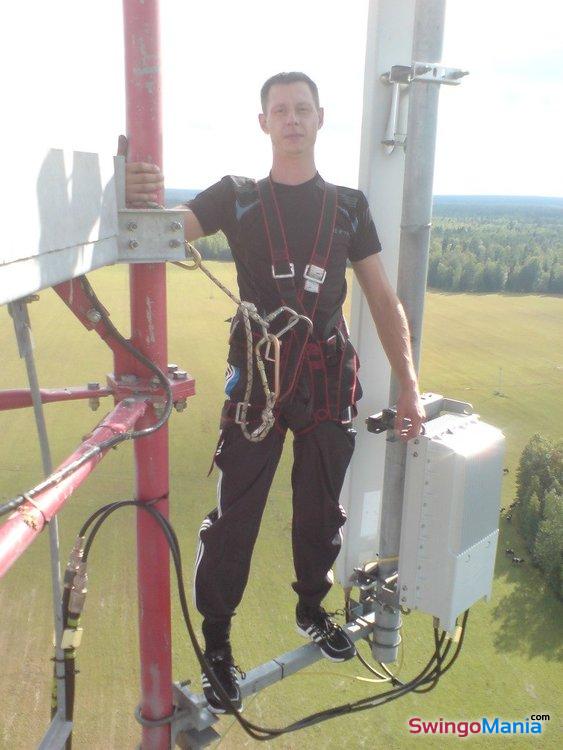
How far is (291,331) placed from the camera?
2795 mm

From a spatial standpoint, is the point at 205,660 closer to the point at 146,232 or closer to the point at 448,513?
the point at 448,513

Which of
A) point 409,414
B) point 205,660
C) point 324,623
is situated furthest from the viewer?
point 324,623

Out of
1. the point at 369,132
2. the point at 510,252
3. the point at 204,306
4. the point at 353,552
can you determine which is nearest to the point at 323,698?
the point at 353,552

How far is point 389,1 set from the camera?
3.09m

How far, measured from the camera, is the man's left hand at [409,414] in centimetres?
310

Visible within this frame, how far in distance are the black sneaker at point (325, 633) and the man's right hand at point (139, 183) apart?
202 centimetres

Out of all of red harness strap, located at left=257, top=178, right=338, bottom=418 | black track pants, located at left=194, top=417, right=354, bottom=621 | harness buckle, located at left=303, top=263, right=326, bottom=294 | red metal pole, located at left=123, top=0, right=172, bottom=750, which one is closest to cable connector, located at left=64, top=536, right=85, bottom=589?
red metal pole, located at left=123, top=0, right=172, bottom=750

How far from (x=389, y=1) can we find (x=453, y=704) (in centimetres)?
2322

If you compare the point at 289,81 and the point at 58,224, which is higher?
the point at 289,81

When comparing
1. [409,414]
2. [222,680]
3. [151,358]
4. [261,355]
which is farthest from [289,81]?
[222,680]

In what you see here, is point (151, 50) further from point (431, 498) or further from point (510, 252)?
point (510, 252)

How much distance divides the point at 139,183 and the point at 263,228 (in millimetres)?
726

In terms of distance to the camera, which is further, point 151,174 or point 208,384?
point 208,384

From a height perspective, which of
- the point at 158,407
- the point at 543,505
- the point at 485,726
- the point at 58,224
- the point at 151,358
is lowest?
the point at 485,726
